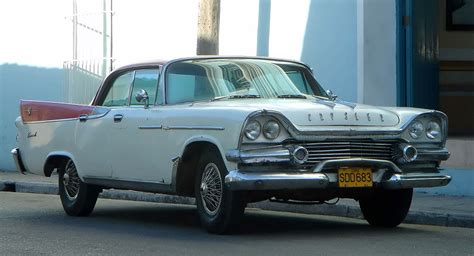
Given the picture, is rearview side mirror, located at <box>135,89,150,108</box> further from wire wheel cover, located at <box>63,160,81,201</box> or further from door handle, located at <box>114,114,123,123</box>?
wire wheel cover, located at <box>63,160,81,201</box>

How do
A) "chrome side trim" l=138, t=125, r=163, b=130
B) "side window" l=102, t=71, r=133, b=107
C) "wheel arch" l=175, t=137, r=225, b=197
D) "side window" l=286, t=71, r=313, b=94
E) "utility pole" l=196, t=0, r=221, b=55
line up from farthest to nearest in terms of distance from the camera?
"utility pole" l=196, t=0, r=221, b=55 → "side window" l=102, t=71, r=133, b=107 → "side window" l=286, t=71, r=313, b=94 → "chrome side trim" l=138, t=125, r=163, b=130 → "wheel arch" l=175, t=137, r=225, b=197

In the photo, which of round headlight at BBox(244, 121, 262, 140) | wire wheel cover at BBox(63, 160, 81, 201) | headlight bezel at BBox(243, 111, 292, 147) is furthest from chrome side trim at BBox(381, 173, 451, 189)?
wire wheel cover at BBox(63, 160, 81, 201)

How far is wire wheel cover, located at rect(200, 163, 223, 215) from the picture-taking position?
930cm

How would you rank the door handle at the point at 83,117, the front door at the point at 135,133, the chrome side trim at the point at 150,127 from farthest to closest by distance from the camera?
the door handle at the point at 83,117, the front door at the point at 135,133, the chrome side trim at the point at 150,127

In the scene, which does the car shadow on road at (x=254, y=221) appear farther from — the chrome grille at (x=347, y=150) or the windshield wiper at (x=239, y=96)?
the windshield wiper at (x=239, y=96)

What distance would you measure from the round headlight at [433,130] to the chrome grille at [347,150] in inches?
17.1

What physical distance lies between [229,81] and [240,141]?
58.7 inches

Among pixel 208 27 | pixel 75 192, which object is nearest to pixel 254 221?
pixel 75 192

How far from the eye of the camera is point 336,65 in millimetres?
15016

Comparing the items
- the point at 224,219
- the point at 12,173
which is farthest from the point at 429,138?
the point at 12,173

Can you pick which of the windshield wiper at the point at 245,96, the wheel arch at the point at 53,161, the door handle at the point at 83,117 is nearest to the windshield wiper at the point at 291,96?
the windshield wiper at the point at 245,96

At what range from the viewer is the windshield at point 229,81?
10164 millimetres

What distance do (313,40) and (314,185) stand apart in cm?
672

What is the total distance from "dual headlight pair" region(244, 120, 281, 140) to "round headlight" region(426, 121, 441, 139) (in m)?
1.54
